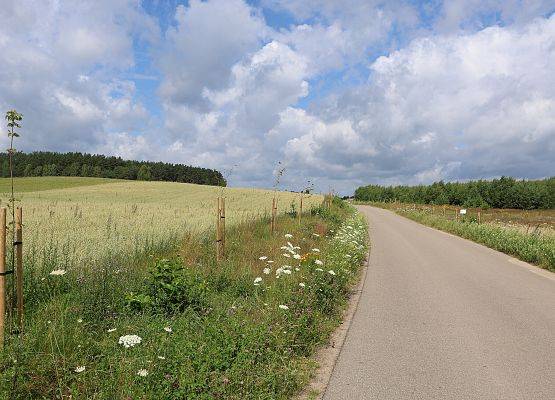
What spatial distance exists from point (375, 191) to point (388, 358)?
133m

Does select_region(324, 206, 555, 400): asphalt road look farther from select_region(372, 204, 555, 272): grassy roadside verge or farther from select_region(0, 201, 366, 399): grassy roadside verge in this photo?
select_region(372, 204, 555, 272): grassy roadside verge

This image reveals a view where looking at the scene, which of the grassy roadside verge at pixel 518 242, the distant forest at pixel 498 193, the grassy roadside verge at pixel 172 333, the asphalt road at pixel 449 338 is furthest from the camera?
the distant forest at pixel 498 193

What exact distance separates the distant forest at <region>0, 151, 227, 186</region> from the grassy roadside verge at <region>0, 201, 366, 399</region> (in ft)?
283

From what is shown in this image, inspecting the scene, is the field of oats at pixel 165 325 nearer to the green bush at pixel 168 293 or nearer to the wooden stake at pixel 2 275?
the green bush at pixel 168 293

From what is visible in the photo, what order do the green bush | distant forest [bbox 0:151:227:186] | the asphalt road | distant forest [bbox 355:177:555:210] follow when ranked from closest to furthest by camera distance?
the asphalt road, the green bush, distant forest [bbox 355:177:555:210], distant forest [bbox 0:151:227:186]

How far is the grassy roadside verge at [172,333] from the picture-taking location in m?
4.07

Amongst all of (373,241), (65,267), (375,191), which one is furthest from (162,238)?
(375,191)

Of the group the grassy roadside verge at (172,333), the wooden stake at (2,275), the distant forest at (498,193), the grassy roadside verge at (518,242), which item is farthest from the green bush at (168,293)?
the distant forest at (498,193)

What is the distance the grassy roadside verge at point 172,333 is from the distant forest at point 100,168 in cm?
8622

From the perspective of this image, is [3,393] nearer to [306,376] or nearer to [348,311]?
[306,376]

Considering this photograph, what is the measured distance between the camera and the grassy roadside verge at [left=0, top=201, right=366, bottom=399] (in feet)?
13.4

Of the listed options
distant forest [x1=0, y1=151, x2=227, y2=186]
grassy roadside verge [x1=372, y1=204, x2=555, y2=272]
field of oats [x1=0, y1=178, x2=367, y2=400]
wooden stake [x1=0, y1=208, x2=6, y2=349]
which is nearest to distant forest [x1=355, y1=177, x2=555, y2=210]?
distant forest [x1=0, y1=151, x2=227, y2=186]

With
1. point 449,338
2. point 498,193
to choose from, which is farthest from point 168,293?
point 498,193

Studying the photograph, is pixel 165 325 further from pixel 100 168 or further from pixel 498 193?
pixel 100 168
